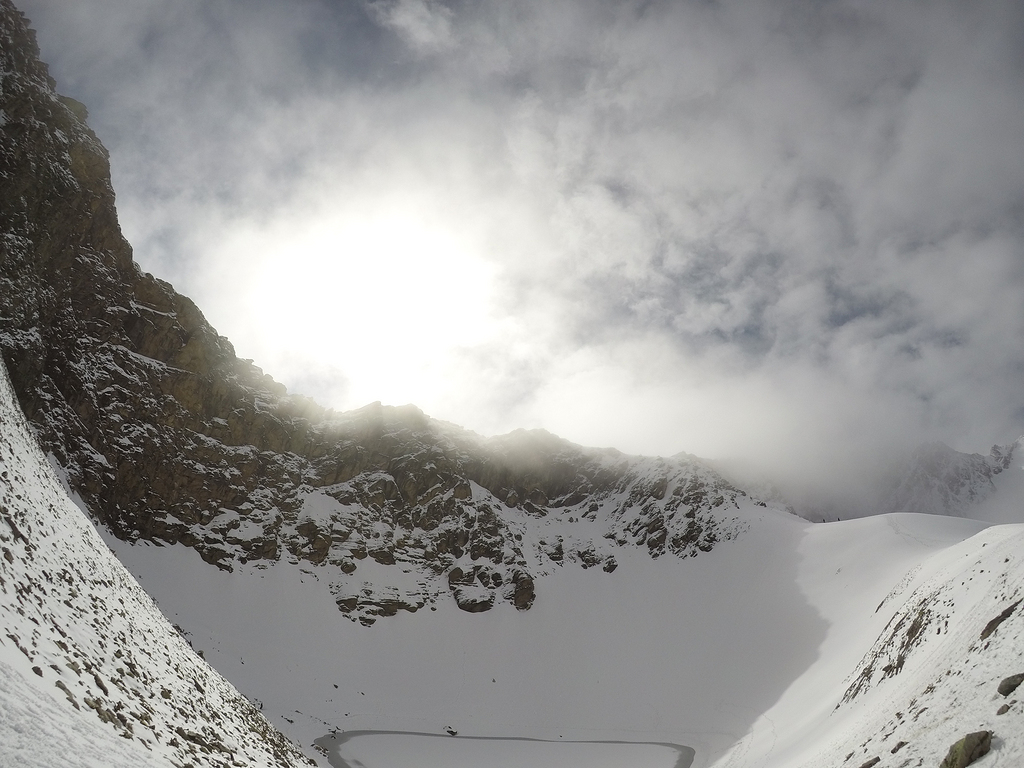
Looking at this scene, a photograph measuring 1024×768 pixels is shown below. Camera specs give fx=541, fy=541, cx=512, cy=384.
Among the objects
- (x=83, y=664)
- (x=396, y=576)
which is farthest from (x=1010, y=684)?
(x=396, y=576)

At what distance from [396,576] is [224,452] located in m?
28.7

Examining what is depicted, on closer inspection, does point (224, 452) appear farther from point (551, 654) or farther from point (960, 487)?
point (960, 487)

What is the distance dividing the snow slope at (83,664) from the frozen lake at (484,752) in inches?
1046

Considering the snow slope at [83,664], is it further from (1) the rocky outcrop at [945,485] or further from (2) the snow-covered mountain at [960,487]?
(1) the rocky outcrop at [945,485]

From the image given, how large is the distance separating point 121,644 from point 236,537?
62755 millimetres

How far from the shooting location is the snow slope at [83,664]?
7.49 m

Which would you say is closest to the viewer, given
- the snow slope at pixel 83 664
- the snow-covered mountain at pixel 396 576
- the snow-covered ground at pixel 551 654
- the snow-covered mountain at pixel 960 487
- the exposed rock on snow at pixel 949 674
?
the snow slope at pixel 83 664

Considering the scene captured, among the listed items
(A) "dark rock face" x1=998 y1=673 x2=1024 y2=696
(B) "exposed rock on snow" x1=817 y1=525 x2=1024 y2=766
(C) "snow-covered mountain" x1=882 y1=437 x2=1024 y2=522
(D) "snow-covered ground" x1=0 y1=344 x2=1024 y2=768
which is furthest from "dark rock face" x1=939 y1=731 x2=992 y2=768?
(C) "snow-covered mountain" x1=882 y1=437 x2=1024 y2=522

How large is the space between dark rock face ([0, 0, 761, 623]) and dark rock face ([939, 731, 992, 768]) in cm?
6663

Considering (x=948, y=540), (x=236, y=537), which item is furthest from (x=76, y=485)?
(x=948, y=540)

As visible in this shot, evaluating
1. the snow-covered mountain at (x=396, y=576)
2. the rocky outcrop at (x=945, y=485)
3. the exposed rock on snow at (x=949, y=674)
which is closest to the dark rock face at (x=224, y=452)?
the snow-covered mountain at (x=396, y=576)

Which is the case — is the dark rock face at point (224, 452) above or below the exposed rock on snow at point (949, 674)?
above

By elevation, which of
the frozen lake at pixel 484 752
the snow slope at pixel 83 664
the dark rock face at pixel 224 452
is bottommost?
the frozen lake at pixel 484 752

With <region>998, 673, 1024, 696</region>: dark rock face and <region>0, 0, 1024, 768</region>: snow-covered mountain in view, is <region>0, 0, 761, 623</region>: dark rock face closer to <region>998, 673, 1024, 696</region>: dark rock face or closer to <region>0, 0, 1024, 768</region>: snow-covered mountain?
<region>0, 0, 1024, 768</region>: snow-covered mountain
